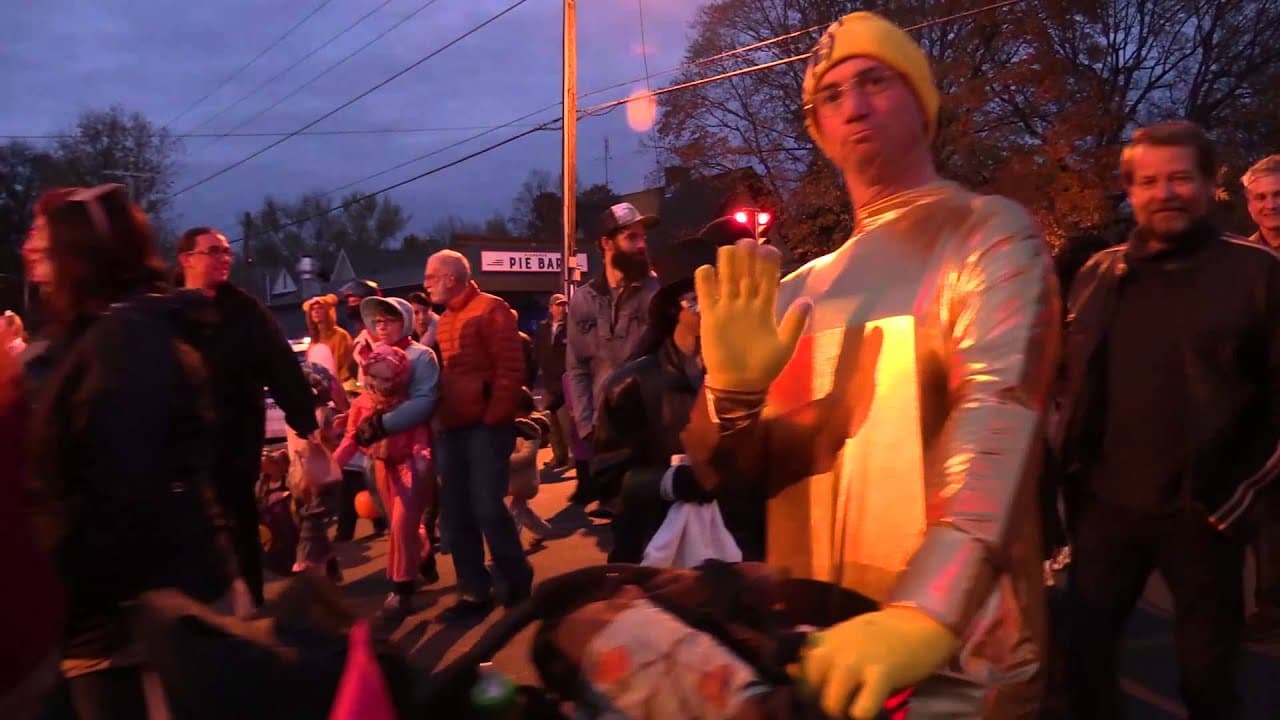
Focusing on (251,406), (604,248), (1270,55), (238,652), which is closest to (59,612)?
(238,652)

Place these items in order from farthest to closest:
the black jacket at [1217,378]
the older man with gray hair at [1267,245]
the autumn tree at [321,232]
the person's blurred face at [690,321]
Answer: the autumn tree at [321,232]
the older man with gray hair at [1267,245]
the person's blurred face at [690,321]
the black jacket at [1217,378]

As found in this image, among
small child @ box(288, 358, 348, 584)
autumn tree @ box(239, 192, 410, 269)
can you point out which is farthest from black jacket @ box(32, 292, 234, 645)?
autumn tree @ box(239, 192, 410, 269)

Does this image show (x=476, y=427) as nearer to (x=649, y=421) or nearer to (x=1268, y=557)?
(x=649, y=421)

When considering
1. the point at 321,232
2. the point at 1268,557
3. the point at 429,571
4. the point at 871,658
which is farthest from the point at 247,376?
the point at 321,232

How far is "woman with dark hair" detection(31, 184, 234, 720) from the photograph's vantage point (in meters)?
2.14

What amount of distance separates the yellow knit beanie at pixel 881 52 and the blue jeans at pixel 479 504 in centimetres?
386

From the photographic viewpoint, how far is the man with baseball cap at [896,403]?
1357 millimetres

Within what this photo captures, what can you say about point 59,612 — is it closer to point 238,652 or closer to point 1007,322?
point 238,652

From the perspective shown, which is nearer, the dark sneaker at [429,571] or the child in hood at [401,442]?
the child in hood at [401,442]

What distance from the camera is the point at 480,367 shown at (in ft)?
18.0

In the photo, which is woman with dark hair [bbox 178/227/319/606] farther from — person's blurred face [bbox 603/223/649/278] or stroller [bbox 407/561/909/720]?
stroller [bbox 407/561/909/720]

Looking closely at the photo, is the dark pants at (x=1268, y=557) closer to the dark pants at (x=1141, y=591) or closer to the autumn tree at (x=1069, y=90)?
the dark pants at (x=1141, y=591)

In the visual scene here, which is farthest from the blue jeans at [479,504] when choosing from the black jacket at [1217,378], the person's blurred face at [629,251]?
the black jacket at [1217,378]

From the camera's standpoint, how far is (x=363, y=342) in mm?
6590
